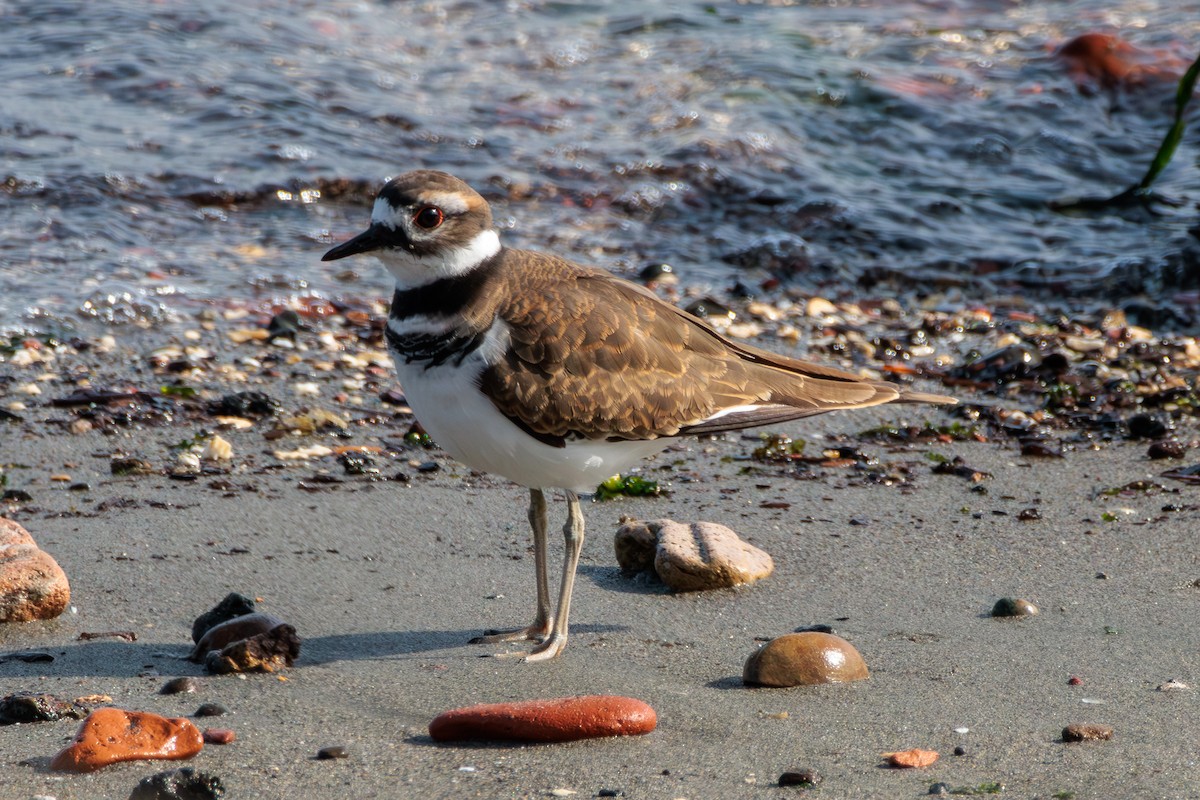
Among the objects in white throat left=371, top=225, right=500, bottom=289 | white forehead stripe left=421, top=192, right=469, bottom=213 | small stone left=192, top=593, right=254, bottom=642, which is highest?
white forehead stripe left=421, top=192, right=469, bottom=213

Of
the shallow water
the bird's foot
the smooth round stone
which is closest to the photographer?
the smooth round stone

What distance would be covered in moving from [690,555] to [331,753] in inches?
67.0

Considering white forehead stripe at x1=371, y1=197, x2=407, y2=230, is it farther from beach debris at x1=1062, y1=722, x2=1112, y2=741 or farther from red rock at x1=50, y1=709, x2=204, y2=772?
beach debris at x1=1062, y1=722, x2=1112, y2=741

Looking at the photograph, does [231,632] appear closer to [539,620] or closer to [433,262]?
[539,620]

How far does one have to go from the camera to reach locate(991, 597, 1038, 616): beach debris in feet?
15.0

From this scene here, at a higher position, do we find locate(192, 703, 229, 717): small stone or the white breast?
the white breast

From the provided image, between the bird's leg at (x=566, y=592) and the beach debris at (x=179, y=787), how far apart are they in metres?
1.34

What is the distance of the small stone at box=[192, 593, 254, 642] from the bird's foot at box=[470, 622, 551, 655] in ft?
2.44

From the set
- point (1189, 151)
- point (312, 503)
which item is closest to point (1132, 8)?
point (1189, 151)

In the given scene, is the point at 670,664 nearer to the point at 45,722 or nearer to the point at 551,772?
the point at 551,772

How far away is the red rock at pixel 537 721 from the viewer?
11.6ft

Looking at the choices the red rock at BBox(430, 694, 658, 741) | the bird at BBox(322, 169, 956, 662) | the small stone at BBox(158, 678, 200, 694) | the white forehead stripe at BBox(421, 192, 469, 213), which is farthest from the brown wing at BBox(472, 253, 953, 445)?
the small stone at BBox(158, 678, 200, 694)

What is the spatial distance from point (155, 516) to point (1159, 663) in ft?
11.8

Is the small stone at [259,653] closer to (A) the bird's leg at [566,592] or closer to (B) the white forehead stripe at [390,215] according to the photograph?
(A) the bird's leg at [566,592]
